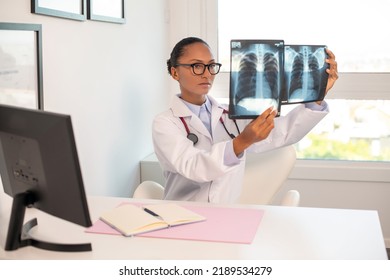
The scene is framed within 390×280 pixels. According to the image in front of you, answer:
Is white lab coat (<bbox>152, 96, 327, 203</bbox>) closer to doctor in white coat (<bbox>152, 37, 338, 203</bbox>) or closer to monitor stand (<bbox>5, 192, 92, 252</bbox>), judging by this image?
doctor in white coat (<bbox>152, 37, 338, 203</bbox>)

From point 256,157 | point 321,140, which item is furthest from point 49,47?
point 321,140

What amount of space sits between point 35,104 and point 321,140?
1.92 meters

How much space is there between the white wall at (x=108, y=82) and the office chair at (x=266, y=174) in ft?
2.17

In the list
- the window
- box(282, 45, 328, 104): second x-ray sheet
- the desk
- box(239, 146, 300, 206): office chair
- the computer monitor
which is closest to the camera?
the computer monitor

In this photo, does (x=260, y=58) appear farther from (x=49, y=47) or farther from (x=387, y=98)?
(x=387, y=98)

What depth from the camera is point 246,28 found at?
3.49 metres

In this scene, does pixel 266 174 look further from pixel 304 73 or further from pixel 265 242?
pixel 265 242

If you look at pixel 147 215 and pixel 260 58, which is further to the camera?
pixel 260 58

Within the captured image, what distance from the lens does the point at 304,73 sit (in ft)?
7.34

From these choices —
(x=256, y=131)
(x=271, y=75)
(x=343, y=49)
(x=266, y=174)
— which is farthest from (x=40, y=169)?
(x=343, y=49)

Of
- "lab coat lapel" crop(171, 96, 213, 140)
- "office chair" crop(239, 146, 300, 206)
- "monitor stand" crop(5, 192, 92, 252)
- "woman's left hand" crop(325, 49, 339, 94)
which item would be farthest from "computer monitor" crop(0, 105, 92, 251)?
"woman's left hand" crop(325, 49, 339, 94)

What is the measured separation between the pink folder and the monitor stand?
158 millimetres

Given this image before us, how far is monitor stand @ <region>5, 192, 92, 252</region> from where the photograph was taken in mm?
1515

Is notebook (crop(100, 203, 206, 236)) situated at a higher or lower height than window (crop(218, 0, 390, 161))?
lower
